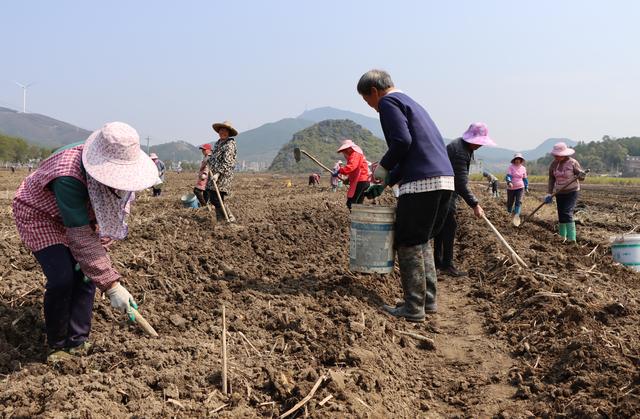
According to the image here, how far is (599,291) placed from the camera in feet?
17.0

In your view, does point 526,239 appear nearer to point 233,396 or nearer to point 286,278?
point 286,278

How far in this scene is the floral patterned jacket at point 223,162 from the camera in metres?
8.44

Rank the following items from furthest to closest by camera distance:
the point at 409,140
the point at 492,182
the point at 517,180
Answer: the point at 492,182, the point at 517,180, the point at 409,140

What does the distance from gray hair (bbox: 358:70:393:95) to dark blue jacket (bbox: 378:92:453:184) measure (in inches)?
6.1

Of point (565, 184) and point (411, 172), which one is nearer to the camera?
point (411, 172)

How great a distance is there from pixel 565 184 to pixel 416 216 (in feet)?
15.0

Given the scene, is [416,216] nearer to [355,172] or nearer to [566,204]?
[355,172]

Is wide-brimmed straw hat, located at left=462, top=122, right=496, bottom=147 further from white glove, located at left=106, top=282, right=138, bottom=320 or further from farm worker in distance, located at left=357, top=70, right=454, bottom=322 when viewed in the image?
white glove, located at left=106, top=282, right=138, bottom=320

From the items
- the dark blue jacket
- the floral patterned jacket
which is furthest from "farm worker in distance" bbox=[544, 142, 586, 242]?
the floral patterned jacket

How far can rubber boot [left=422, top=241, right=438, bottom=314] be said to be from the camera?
→ 4934 mm

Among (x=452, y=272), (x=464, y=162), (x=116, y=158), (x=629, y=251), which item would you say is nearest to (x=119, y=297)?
(x=116, y=158)

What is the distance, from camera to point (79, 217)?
10.3 feet

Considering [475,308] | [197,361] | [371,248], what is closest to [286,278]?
[371,248]

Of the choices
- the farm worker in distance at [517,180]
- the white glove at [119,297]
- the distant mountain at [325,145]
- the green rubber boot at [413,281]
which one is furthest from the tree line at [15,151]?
the white glove at [119,297]
